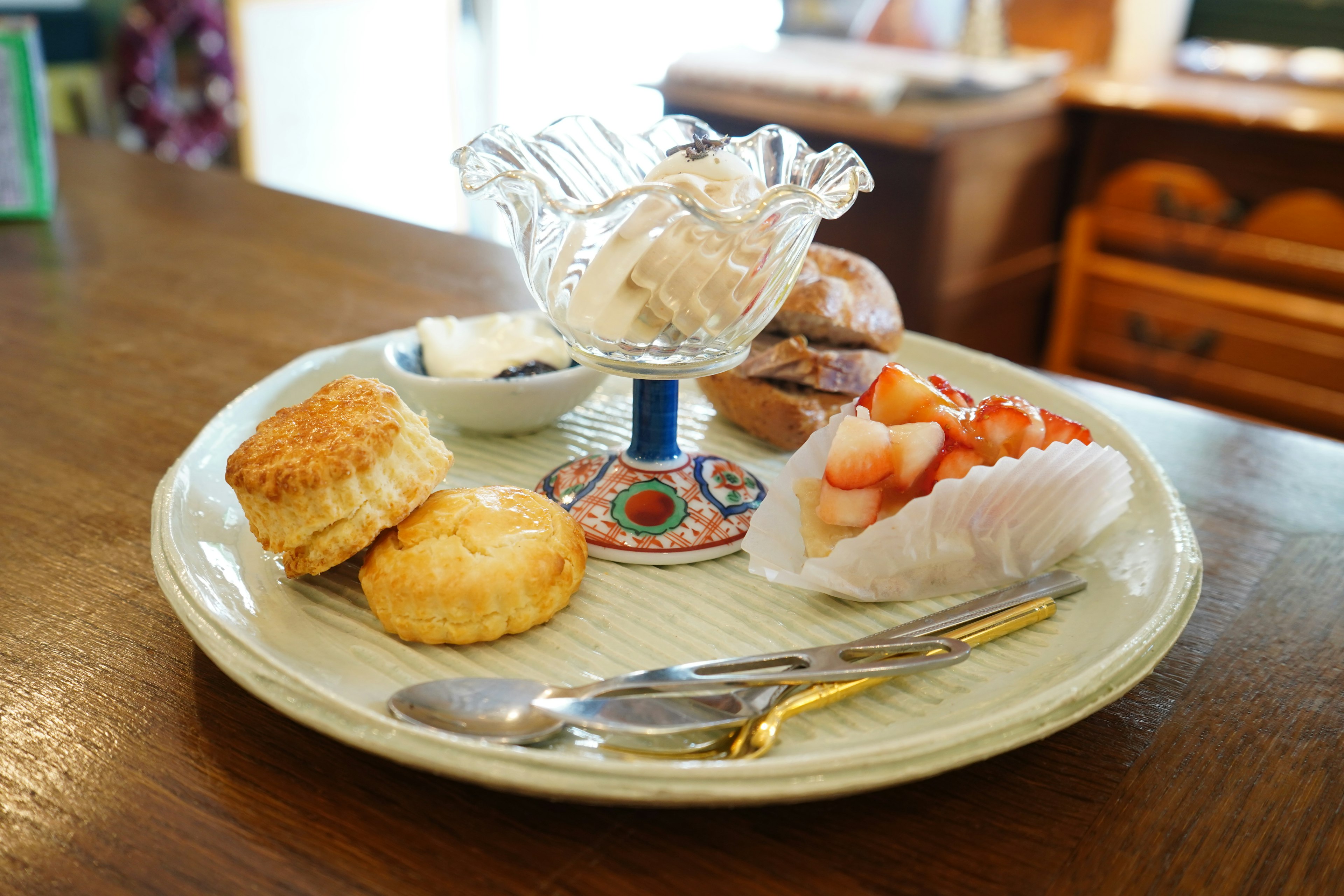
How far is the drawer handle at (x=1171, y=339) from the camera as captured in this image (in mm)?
2811

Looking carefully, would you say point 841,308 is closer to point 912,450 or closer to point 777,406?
point 777,406

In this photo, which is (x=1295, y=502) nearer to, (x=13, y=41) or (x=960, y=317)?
(x=960, y=317)

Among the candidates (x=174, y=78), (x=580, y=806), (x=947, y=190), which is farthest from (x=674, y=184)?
(x=174, y=78)

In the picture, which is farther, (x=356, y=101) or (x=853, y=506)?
(x=356, y=101)

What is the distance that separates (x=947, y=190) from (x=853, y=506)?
6.15ft

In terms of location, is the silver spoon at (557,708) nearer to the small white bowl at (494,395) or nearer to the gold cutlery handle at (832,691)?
the gold cutlery handle at (832,691)

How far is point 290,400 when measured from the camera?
1.09 metres

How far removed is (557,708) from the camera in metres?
0.64

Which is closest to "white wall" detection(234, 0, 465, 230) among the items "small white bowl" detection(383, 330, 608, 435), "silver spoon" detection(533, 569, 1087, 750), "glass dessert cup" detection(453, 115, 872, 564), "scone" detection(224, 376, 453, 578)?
"small white bowl" detection(383, 330, 608, 435)

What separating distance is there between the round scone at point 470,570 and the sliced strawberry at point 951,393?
1.08 feet

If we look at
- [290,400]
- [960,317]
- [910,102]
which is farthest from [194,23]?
[290,400]

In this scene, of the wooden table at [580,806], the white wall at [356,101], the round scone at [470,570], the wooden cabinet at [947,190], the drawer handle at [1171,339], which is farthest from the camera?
the white wall at [356,101]

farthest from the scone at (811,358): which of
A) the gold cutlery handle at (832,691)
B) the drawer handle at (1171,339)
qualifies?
the drawer handle at (1171,339)

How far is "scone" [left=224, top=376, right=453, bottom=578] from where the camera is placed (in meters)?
0.75
